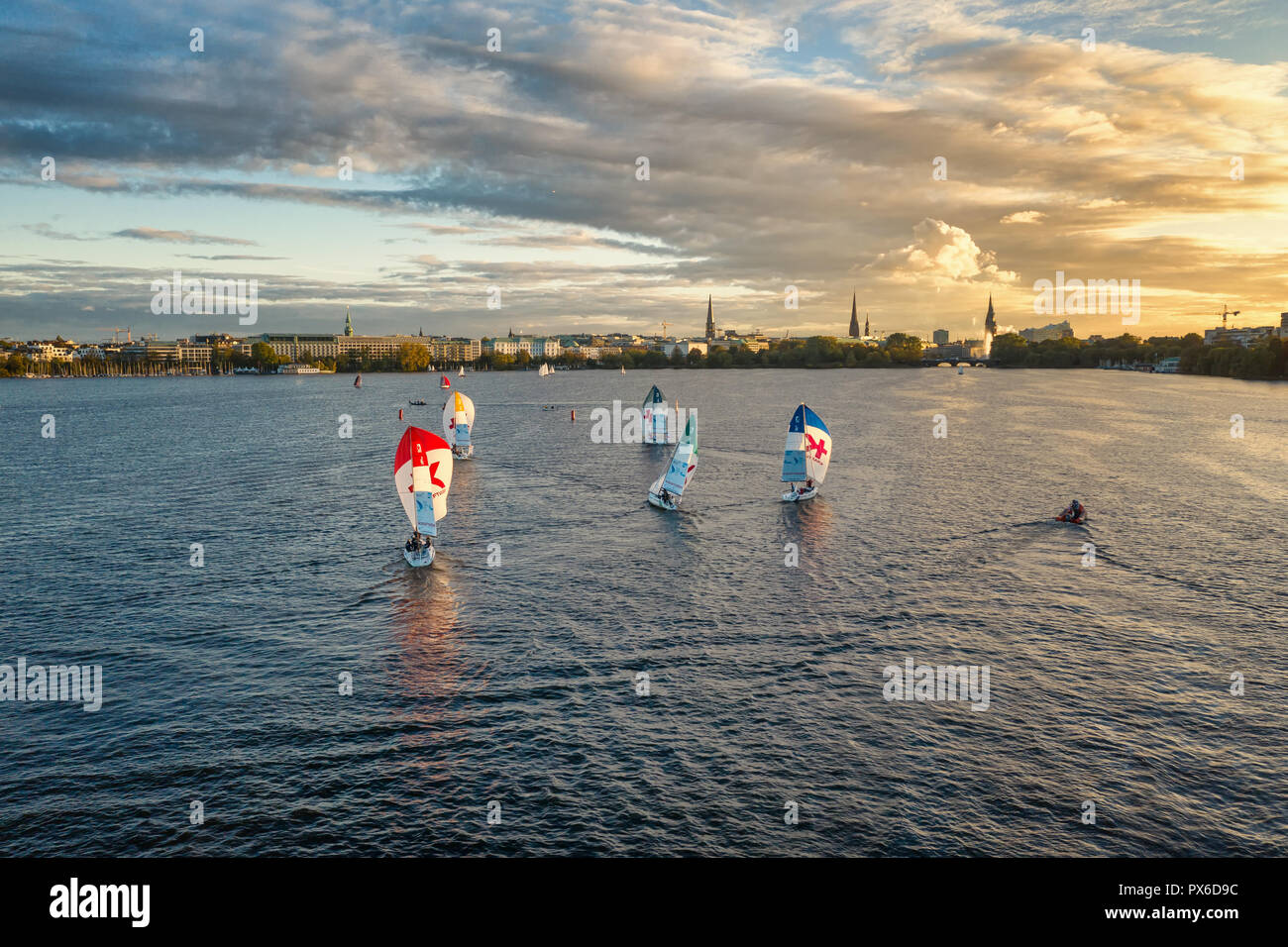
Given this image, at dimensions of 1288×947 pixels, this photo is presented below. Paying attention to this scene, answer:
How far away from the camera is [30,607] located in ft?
118

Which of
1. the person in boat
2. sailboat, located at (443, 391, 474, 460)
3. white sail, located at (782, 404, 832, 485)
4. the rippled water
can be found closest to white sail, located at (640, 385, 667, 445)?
sailboat, located at (443, 391, 474, 460)

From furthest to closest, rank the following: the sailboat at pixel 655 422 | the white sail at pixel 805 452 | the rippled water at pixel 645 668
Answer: the sailboat at pixel 655 422, the white sail at pixel 805 452, the rippled water at pixel 645 668

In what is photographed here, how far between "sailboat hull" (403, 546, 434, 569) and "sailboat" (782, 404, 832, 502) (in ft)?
92.4

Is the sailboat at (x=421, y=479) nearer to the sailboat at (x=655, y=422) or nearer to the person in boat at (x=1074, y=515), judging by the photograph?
the person in boat at (x=1074, y=515)

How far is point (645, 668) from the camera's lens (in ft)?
97.9

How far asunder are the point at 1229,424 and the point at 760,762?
118m

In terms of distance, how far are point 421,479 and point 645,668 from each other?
66.6 ft

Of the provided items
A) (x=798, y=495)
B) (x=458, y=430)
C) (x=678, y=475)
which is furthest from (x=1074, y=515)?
(x=458, y=430)

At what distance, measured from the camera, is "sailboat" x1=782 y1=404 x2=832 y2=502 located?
59.9 meters

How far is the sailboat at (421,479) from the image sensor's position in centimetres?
4403

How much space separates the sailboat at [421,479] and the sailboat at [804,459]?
2686cm

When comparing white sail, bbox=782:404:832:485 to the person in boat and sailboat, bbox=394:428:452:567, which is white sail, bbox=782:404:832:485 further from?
sailboat, bbox=394:428:452:567

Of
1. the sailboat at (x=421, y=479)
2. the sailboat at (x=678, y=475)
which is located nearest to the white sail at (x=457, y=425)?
the sailboat at (x=678, y=475)
